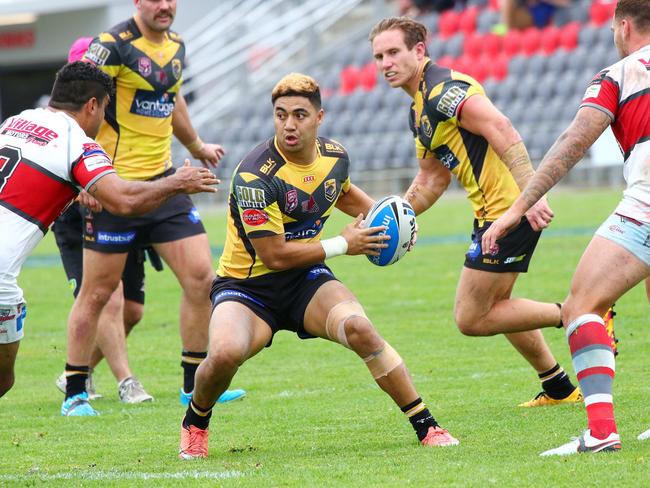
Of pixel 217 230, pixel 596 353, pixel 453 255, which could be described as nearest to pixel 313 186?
pixel 596 353

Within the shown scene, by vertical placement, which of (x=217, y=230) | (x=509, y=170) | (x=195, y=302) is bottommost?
(x=217, y=230)

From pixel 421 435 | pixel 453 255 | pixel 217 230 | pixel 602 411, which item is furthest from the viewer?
pixel 217 230

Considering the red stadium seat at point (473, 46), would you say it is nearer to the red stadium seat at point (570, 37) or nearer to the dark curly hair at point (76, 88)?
the red stadium seat at point (570, 37)

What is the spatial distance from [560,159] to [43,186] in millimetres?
2433

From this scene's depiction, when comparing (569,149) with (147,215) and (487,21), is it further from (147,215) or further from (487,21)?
(487,21)

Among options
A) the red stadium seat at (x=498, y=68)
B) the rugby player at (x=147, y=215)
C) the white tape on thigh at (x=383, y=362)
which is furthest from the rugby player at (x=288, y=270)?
the red stadium seat at (x=498, y=68)

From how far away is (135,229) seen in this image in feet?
26.5

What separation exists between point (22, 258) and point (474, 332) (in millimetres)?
2771

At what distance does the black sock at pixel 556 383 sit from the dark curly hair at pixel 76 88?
3123 millimetres

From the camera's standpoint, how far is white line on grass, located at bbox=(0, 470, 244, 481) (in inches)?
220

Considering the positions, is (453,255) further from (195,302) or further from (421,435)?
(421,435)

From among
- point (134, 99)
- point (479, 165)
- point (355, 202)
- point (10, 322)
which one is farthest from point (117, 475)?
point (134, 99)

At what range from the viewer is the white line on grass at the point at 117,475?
18.4ft

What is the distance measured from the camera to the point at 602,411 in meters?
5.44
